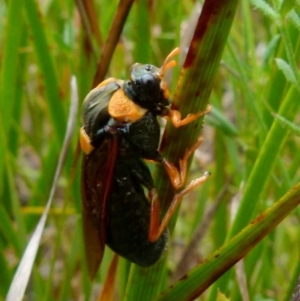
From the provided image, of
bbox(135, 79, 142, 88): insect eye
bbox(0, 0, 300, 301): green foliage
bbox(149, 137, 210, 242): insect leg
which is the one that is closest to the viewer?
bbox(0, 0, 300, 301): green foliage

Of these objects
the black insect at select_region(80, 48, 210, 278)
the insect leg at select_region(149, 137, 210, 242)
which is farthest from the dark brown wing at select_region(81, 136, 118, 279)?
the insect leg at select_region(149, 137, 210, 242)

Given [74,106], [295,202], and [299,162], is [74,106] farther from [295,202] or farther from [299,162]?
[295,202]

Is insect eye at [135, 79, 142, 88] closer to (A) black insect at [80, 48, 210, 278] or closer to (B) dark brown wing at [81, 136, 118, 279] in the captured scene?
(A) black insect at [80, 48, 210, 278]

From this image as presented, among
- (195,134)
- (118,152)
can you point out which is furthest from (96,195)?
(195,134)

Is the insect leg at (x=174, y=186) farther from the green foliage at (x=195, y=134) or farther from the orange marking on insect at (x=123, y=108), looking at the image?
the orange marking on insect at (x=123, y=108)

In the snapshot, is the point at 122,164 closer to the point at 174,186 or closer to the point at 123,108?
the point at 123,108
